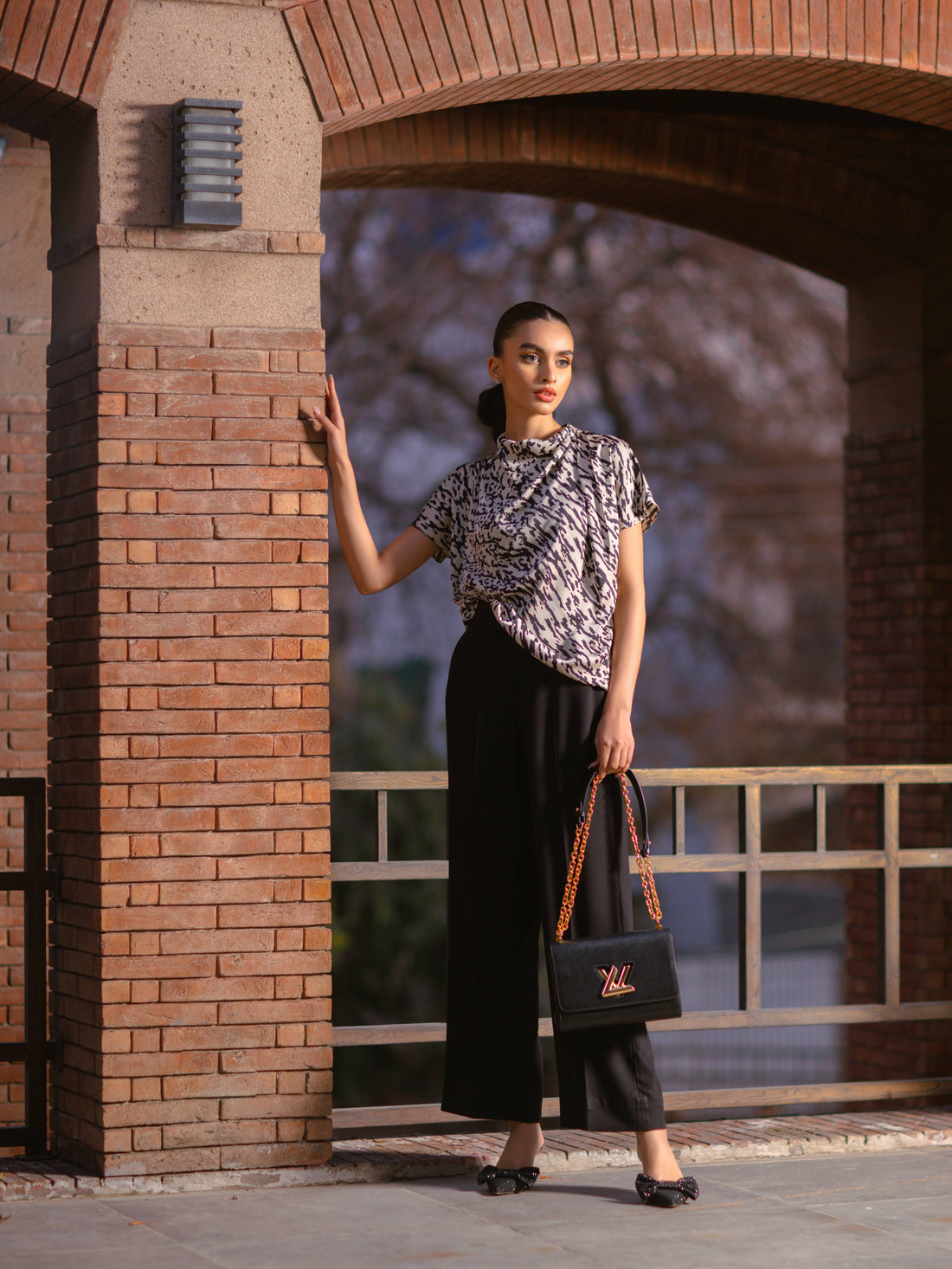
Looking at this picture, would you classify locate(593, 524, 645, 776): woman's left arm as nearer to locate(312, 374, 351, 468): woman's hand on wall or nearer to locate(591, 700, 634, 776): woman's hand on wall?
locate(591, 700, 634, 776): woman's hand on wall

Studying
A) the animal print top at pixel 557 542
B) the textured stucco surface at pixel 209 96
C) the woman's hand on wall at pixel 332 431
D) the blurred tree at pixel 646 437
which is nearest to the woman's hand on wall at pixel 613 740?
the animal print top at pixel 557 542

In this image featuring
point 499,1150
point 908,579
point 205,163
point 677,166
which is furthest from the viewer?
point 908,579

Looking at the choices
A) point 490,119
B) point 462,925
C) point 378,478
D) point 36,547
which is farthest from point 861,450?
point 378,478

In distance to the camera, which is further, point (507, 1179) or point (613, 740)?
point (507, 1179)

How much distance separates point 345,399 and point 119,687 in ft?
34.8

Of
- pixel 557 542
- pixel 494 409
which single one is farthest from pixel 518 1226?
pixel 494 409

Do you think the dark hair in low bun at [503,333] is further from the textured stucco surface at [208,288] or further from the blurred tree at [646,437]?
the blurred tree at [646,437]

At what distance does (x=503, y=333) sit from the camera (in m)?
4.38

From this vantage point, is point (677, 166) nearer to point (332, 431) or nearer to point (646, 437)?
point (332, 431)

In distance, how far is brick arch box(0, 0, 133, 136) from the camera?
14.3 ft

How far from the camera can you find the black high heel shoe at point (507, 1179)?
14.3ft

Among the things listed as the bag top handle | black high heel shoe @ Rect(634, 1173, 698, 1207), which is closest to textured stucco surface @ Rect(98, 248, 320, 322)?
the bag top handle

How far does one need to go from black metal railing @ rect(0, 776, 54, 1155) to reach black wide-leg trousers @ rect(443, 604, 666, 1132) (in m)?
1.23

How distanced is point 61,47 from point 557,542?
1.82m
